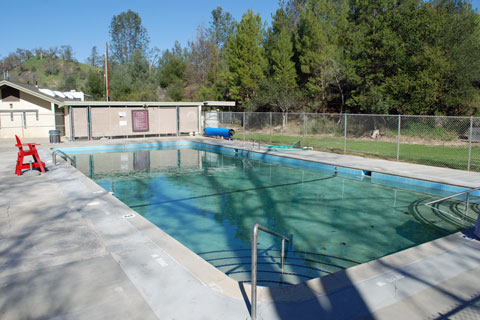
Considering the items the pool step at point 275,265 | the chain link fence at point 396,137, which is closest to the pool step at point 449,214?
the pool step at point 275,265

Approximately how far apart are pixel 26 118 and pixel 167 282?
2356 centimetres

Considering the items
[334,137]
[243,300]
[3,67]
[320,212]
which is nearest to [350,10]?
[334,137]

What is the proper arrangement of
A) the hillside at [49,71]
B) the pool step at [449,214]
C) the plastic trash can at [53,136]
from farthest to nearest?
1. the hillside at [49,71]
2. the plastic trash can at [53,136]
3. the pool step at [449,214]

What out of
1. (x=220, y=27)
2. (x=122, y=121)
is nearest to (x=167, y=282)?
(x=122, y=121)

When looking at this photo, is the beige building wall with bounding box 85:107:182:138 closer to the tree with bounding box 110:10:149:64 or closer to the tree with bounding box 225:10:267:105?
the tree with bounding box 225:10:267:105

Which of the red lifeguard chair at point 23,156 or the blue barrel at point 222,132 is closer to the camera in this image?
the red lifeguard chair at point 23,156

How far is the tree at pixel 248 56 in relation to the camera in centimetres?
3142

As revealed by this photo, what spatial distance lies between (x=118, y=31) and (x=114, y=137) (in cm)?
4818

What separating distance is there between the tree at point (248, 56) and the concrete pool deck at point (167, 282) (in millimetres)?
27065

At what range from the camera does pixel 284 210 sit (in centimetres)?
827

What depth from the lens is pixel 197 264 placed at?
423 centimetres

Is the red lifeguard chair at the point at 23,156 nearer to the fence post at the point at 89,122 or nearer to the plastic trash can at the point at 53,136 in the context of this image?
the plastic trash can at the point at 53,136

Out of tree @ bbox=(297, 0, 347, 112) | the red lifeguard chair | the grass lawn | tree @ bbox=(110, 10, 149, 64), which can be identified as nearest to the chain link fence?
the grass lawn

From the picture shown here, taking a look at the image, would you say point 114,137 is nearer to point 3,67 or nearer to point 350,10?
point 350,10
